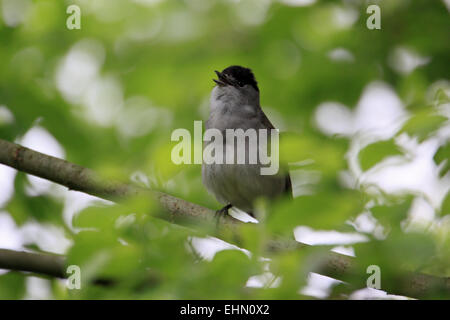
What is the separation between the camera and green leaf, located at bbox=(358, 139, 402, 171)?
2.32 metres

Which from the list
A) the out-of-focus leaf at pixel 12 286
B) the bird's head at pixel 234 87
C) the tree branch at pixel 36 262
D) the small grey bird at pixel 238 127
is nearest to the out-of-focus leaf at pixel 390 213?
the tree branch at pixel 36 262

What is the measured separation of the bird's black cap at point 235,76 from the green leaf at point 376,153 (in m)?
2.93

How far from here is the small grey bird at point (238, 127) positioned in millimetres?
4746

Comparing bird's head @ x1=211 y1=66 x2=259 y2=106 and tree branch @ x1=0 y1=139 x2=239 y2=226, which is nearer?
tree branch @ x1=0 y1=139 x2=239 y2=226

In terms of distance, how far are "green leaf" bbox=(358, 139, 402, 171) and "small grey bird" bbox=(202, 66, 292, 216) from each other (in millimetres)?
2392

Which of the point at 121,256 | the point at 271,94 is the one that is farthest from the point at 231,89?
the point at 121,256

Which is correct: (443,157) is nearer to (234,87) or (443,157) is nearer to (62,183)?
(62,183)

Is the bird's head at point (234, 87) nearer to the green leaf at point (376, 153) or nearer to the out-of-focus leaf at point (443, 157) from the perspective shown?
the out-of-focus leaf at point (443, 157)

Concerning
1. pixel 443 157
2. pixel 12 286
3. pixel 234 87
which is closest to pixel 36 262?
pixel 12 286

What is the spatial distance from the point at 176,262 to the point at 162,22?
393 centimetres

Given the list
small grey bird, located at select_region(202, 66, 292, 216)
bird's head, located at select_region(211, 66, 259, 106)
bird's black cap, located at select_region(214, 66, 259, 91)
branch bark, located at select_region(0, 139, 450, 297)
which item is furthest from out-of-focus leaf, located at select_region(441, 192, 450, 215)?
bird's black cap, located at select_region(214, 66, 259, 91)

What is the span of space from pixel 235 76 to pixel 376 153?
2991mm

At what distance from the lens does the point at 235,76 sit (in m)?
5.15

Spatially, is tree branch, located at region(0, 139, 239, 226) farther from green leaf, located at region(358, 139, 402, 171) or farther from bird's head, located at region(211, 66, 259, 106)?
bird's head, located at region(211, 66, 259, 106)
